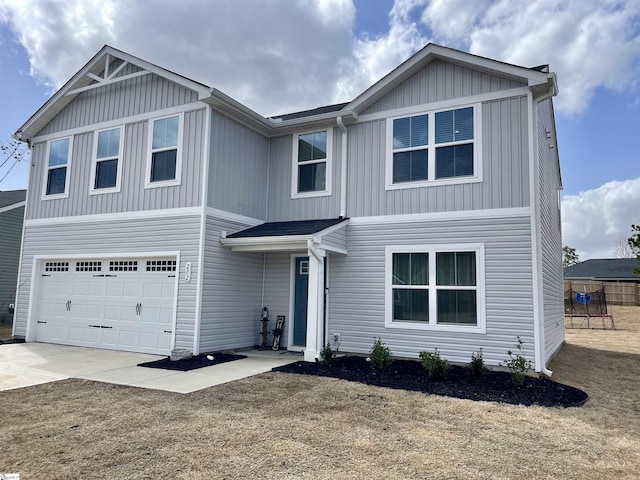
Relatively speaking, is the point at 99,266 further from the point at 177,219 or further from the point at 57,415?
the point at 57,415

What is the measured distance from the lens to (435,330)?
8.52 meters

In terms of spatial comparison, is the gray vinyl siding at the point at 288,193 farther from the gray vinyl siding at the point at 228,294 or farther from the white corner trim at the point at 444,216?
the gray vinyl siding at the point at 228,294

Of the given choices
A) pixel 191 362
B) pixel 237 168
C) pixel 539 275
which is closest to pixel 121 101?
pixel 237 168

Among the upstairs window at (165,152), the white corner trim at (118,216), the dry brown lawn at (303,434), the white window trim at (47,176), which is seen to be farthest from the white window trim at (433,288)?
the white window trim at (47,176)

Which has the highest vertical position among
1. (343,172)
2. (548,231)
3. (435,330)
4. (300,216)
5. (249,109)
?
(249,109)

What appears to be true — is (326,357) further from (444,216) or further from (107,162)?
(107,162)

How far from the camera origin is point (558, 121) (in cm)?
1305

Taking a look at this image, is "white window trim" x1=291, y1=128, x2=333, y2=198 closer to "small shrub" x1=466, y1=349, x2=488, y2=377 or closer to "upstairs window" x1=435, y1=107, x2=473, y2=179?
"upstairs window" x1=435, y1=107, x2=473, y2=179

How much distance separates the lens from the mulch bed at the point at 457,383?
6250 millimetres

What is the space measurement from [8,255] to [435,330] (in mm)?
15691

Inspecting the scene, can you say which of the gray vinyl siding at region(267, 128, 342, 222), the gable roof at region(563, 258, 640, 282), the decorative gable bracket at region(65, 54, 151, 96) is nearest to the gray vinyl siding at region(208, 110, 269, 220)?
the gray vinyl siding at region(267, 128, 342, 222)

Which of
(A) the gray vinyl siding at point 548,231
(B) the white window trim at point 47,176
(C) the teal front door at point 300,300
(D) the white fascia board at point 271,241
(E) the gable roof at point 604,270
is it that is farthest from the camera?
(E) the gable roof at point 604,270

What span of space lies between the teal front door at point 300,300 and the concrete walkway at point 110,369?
909 millimetres

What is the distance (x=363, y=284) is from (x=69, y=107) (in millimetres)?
9021
